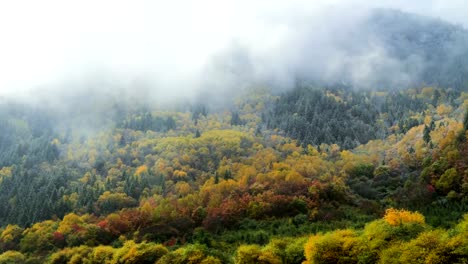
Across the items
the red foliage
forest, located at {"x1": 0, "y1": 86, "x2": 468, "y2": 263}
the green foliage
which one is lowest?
the green foliage

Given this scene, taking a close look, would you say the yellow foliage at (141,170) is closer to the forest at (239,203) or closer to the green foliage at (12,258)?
the forest at (239,203)

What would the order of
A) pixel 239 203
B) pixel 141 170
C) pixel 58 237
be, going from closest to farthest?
pixel 58 237, pixel 239 203, pixel 141 170

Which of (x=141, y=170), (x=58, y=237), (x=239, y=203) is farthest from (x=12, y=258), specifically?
(x=141, y=170)

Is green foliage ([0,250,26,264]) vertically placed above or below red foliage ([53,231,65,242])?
below

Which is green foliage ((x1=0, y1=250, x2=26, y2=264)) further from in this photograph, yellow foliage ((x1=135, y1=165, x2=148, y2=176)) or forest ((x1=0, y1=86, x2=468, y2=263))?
yellow foliage ((x1=135, y1=165, x2=148, y2=176))

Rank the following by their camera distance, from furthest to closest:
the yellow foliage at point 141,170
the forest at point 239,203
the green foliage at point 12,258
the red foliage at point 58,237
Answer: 1. the yellow foliage at point 141,170
2. the red foliage at point 58,237
3. the green foliage at point 12,258
4. the forest at point 239,203

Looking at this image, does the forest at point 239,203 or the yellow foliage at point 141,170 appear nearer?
the forest at point 239,203

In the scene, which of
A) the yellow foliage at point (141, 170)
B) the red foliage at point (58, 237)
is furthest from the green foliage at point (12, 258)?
the yellow foliage at point (141, 170)

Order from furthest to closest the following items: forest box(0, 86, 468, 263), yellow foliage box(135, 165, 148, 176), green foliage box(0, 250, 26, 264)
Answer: yellow foliage box(135, 165, 148, 176) → green foliage box(0, 250, 26, 264) → forest box(0, 86, 468, 263)

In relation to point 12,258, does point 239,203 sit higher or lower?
higher

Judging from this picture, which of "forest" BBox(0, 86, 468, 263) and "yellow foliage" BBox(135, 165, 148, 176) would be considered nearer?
"forest" BBox(0, 86, 468, 263)

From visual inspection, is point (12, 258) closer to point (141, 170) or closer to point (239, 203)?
point (239, 203)

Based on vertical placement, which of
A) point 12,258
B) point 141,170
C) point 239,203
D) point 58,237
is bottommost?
point 12,258

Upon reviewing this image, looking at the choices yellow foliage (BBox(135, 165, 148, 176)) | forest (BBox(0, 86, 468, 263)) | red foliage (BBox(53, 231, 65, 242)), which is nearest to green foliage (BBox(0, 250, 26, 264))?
forest (BBox(0, 86, 468, 263))
